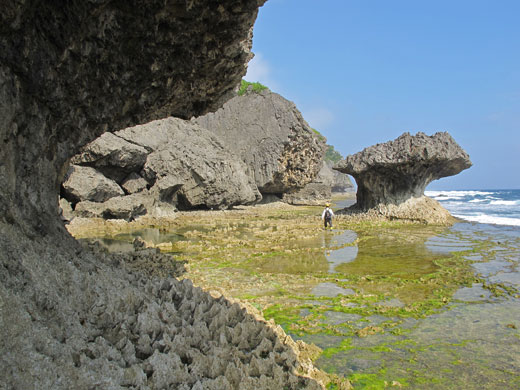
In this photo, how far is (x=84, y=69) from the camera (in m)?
4.76

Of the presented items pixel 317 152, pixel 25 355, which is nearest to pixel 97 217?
pixel 25 355

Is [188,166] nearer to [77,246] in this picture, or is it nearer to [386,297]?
[77,246]

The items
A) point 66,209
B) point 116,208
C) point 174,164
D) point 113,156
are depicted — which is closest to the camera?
point 66,209

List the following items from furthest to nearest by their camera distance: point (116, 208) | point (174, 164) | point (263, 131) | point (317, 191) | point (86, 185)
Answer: point (317, 191) → point (263, 131) → point (174, 164) → point (116, 208) → point (86, 185)

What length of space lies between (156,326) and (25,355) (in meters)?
1.41

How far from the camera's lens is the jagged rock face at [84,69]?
4016 millimetres

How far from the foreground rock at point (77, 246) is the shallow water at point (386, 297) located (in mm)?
1233

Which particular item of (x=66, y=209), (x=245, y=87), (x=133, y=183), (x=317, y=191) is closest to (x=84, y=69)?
(x=66, y=209)

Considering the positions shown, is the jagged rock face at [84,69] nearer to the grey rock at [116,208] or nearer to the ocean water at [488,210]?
the grey rock at [116,208]

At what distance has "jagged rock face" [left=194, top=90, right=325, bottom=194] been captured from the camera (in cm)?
2984

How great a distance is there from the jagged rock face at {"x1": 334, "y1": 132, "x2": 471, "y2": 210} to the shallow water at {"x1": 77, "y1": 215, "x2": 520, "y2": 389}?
7314mm

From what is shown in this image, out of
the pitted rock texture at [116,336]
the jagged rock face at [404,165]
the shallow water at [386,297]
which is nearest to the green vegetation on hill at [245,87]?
the jagged rock face at [404,165]

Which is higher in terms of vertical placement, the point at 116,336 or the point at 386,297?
the point at 116,336

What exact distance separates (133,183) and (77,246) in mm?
14069
